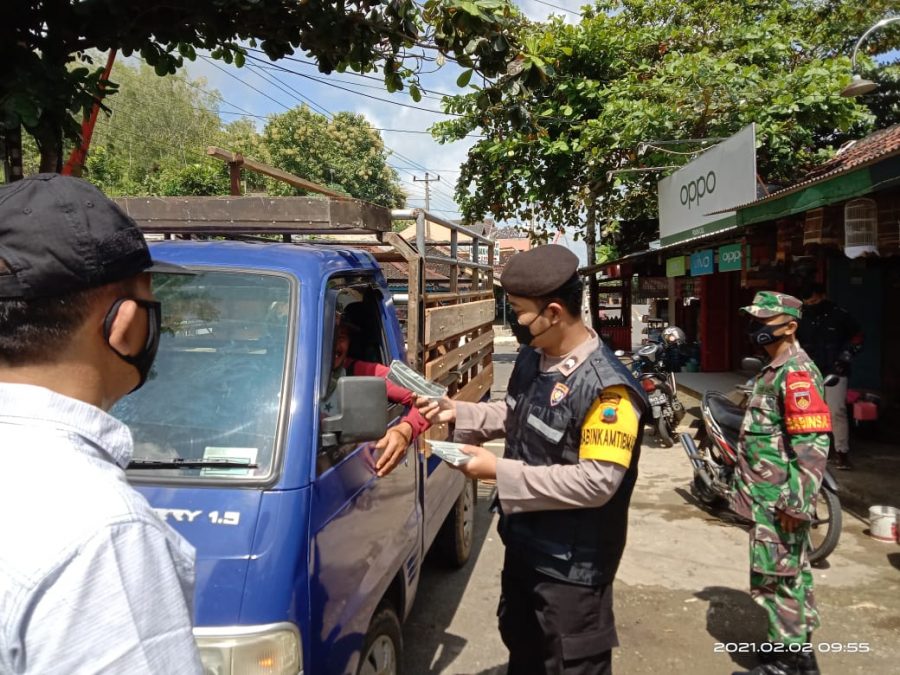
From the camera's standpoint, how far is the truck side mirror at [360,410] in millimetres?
2035

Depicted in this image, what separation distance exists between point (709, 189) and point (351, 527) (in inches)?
295

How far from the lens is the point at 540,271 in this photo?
2055mm

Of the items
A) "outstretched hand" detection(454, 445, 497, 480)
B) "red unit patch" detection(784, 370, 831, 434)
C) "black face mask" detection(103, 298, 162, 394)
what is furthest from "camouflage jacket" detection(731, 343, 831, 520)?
"black face mask" detection(103, 298, 162, 394)

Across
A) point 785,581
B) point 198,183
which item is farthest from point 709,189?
point 198,183

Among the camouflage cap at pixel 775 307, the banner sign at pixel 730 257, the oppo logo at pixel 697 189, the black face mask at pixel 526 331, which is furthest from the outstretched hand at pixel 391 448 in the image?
the banner sign at pixel 730 257

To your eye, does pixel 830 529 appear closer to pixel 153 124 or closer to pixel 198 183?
pixel 198 183

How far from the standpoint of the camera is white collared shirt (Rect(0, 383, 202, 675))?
711mm

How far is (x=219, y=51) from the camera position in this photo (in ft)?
11.3

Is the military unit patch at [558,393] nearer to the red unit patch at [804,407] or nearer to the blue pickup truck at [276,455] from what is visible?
the blue pickup truck at [276,455]

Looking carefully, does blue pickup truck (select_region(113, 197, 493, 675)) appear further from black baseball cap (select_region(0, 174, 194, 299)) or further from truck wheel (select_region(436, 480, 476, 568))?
truck wheel (select_region(436, 480, 476, 568))

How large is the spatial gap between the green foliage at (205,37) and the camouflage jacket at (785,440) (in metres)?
2.04

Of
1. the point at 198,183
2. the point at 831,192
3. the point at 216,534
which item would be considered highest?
the point at 198,183

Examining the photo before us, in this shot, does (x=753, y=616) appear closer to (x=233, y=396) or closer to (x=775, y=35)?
(x=233, y=396)

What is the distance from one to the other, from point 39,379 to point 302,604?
3.56 feet
